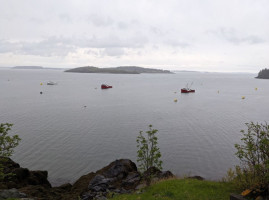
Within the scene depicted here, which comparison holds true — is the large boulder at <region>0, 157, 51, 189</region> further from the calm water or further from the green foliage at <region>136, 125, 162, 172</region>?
the green foliage at <region>136, 125, 162, 172</region>

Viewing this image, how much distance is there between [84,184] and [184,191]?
360 inches

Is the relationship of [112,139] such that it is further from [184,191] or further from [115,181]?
[184,191]

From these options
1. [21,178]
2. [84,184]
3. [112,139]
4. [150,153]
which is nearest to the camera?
[150,153]

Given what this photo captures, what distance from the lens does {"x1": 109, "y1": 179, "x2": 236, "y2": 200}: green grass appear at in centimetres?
1247

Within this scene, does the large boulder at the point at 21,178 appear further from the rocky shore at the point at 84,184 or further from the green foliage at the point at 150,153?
the green foliage at the point at 150,153

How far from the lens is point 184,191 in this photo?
44.0 ft

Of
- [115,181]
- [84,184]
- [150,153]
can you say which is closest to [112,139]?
[115,181]

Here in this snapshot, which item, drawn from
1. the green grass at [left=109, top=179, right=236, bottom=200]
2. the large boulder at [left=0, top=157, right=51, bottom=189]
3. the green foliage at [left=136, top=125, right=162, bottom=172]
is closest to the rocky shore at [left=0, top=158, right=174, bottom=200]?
the large boulder at [left=0, top=157, right=51, bottom=189]

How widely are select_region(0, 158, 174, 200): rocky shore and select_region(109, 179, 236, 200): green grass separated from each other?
1.21 meters

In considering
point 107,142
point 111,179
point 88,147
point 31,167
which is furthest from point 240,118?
point 31,167

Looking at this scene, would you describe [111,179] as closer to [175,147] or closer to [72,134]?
[175,147]

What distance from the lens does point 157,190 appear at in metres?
13.7

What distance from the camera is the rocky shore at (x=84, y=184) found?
15000 mm

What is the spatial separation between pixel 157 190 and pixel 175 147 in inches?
738
